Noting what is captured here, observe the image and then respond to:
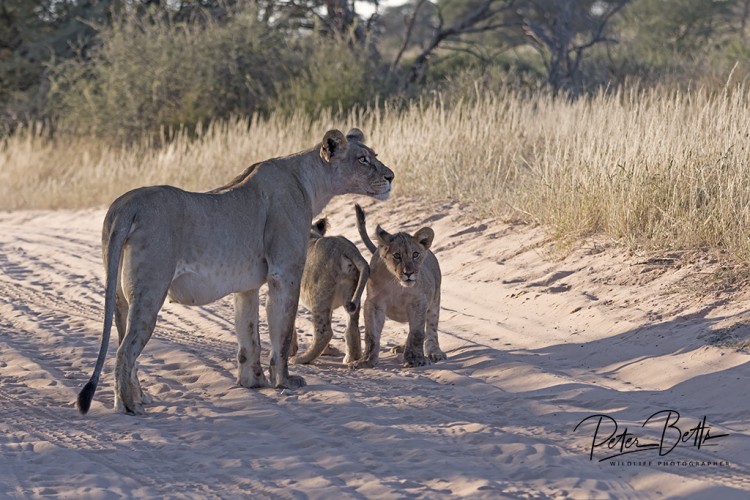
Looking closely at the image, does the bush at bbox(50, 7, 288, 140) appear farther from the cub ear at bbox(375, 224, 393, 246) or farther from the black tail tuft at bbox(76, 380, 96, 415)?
the black tail tuft at bbox(76, 380, 96, 415)

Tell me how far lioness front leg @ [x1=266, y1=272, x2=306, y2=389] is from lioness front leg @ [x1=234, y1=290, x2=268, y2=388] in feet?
0.30

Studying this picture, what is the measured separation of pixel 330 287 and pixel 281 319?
75 cm

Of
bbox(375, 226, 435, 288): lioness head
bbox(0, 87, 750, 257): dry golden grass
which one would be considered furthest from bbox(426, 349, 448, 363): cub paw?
bbox(0, 87, 750, 257): dry golden grass

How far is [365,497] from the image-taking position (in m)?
4.20

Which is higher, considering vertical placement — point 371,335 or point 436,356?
point 371,335

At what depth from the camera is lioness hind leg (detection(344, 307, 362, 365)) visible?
6.77 m

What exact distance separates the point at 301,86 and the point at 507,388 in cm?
1266

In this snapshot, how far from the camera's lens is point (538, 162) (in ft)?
33.5

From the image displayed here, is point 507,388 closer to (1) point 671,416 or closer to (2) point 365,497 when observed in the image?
(1) point 671,416

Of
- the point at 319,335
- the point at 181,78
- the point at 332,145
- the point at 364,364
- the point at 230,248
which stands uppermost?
the point at 332,145

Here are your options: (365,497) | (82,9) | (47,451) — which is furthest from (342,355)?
(82,9)

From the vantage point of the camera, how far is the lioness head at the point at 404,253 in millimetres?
6652

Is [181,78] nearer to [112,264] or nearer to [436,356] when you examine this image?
[436,356]
